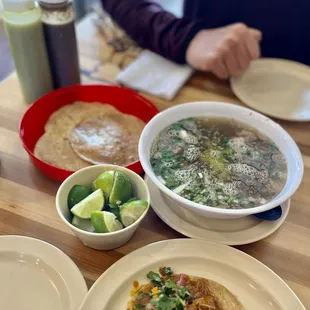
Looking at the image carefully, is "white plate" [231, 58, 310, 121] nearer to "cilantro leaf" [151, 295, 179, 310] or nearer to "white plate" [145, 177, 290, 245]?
"white plate" [145, 177, 290, 245]

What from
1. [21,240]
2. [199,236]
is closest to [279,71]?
[199,236]

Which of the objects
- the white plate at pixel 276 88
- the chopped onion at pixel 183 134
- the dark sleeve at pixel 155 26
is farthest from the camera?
the dark sleeve at pixel 155 26

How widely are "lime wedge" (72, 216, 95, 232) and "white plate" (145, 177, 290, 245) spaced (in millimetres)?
169

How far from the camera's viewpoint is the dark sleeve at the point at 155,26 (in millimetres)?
1384

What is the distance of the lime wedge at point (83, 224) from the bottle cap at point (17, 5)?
61 cm

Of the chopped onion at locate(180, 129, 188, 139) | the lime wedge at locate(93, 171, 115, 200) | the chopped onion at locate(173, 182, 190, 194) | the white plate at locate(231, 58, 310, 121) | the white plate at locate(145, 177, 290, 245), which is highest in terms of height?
the lime wedge at locate(93, 171, 115, 200)

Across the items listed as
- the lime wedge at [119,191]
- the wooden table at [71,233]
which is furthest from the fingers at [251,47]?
the lime wedge at [119,191]

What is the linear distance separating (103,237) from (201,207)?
0.67 feet

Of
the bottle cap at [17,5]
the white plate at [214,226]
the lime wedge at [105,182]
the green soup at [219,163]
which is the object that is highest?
the bottle cap at [17,5]

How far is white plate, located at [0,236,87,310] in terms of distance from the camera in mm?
754

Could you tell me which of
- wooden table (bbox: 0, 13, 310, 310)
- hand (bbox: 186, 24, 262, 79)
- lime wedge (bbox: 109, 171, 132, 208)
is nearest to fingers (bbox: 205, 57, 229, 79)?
hand (bbox: 186, 24, 262, 79)

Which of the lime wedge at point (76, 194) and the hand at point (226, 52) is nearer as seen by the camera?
the lime wedge at point (76, 194)

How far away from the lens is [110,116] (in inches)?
47.4

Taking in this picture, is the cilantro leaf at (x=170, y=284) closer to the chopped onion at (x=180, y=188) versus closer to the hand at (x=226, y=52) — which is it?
the chopped onion at (x=180, y=188)
